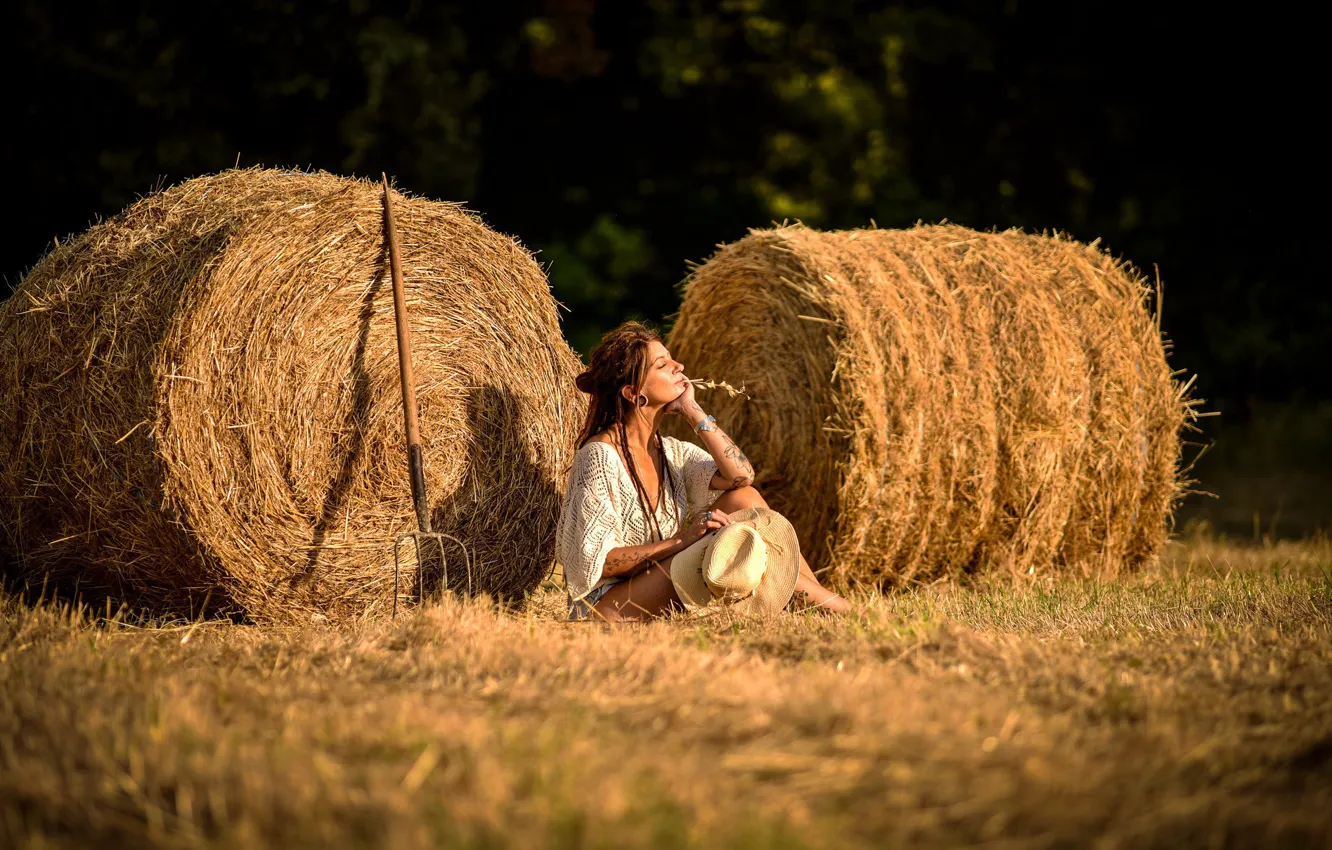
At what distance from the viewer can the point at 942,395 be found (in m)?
6.36

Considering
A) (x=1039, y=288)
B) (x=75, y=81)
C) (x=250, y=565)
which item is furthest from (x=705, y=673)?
(x=75, y=81)

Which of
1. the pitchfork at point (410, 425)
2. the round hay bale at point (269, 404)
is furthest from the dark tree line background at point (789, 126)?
the pitchfork at point (410, 425)

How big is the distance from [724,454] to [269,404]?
1840 millimetres

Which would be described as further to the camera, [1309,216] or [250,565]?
[1309,216]

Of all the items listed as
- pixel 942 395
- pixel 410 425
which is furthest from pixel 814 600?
pixel 410 425

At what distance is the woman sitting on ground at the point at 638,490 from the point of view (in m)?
5.25

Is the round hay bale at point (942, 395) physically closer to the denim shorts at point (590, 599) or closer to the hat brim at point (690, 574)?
the hat brim at point (690, 574)

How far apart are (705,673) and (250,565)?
6.94ft

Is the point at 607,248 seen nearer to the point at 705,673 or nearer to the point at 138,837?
the point at 705,673

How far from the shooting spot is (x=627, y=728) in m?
3.23

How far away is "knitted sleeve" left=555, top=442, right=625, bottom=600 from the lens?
523 cm

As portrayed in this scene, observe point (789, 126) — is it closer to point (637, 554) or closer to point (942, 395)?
point (942, 395)

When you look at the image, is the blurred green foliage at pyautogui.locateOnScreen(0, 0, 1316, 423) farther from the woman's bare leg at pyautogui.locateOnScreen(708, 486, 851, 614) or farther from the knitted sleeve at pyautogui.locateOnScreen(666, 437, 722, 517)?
the woman's bare leg at pyautogui.locateOnScreen(708, 486, 851, 614)

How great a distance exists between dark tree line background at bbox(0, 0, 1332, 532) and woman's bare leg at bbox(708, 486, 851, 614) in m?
7.20
